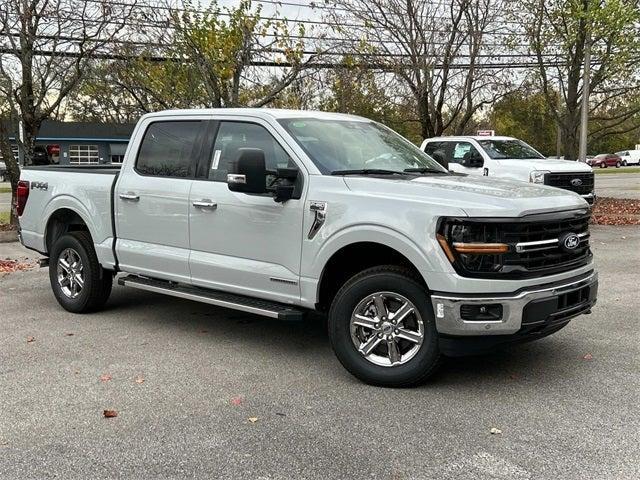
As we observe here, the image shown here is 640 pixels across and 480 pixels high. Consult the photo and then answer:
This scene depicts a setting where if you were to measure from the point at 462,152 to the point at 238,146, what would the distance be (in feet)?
32.2

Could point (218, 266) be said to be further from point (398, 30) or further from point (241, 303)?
point (398, 30)

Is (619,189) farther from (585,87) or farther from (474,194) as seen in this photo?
(474,194)

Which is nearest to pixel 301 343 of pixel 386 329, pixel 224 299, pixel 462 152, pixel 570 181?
pixel 224 299

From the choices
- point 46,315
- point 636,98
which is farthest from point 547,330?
point 636,98

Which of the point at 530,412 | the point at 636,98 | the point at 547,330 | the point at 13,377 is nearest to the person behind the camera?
the point at 530,412

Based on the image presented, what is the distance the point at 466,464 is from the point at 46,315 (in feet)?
16.4

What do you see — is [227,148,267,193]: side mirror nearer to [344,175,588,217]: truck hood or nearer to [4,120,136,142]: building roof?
[344,175,588,217]: truck hood

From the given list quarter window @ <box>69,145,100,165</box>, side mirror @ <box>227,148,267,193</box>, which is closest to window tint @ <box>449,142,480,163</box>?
side mirror @ <box>227,148,267,193</box>

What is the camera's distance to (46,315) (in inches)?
274

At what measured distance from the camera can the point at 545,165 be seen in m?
13.4

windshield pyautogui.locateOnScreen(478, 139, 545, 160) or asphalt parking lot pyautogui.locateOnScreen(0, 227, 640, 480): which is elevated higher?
windshield pyautogui.locateOnScreen(478, 139, 545, 160)

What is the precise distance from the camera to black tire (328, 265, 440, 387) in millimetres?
4488

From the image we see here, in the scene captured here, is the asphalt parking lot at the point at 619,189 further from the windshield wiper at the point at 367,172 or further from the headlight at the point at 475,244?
→ the headlight at the point at 475,244

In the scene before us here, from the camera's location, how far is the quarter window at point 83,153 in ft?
194
